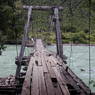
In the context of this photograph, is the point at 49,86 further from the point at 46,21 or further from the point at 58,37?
the point at 46,21

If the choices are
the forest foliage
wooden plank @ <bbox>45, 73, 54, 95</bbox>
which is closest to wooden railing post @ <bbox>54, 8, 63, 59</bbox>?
the forest foliage

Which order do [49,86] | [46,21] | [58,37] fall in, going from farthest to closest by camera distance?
[46,21], [58,37], [49,86]

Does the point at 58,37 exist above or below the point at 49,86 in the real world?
above

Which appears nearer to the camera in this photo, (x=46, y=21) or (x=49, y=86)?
(x=49, y=86)

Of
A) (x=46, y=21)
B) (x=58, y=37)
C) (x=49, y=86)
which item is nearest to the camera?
(x=49, y=86)

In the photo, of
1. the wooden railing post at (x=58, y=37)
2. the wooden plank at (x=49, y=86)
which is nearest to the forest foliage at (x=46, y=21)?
the wooden railing post at (x=58, y=37)

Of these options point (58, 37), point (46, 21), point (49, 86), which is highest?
point (46, 21)

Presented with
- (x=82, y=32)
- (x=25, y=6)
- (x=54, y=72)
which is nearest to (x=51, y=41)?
(x=82, y=32)

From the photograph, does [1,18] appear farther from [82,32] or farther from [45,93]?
[82,32]

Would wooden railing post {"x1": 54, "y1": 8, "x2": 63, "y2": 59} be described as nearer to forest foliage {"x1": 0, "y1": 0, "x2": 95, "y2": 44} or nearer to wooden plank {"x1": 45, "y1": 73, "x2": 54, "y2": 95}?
forest foliage {"x1": 0, "y1": 0, "x2": 95, "y2": 44}

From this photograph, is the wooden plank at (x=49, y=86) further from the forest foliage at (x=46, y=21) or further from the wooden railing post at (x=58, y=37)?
the wooden railing post at (x=58, y=37)

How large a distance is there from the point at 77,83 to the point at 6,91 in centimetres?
119

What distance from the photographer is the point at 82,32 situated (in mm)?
38625

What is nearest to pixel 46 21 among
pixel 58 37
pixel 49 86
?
pixel 58 37
